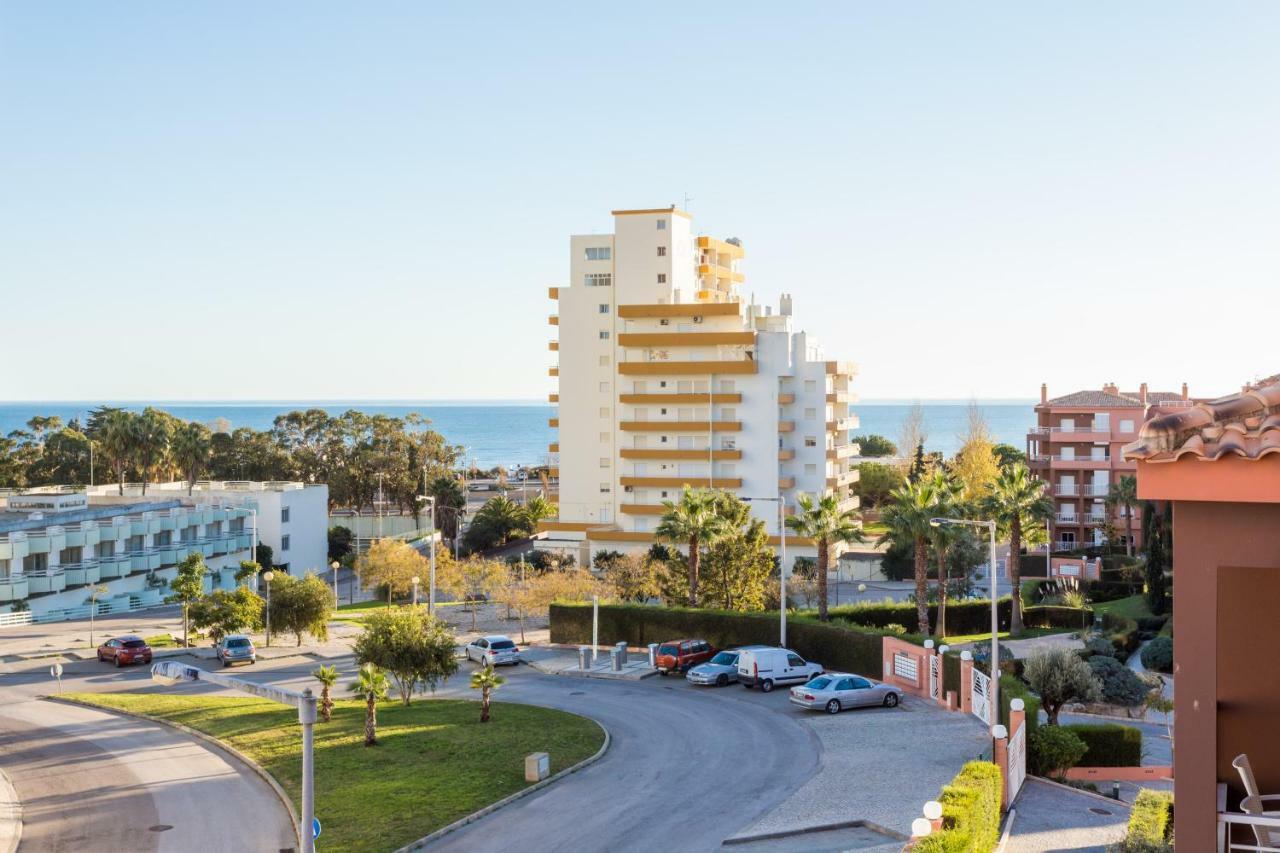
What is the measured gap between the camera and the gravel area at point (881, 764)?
80.6ft

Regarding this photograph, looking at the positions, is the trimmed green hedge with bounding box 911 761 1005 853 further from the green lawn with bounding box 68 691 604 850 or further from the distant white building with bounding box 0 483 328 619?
the distant white building with bounding box 0 483 328 619

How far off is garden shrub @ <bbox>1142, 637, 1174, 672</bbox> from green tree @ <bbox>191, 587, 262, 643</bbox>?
39.1 meters

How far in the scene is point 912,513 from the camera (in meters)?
45.8

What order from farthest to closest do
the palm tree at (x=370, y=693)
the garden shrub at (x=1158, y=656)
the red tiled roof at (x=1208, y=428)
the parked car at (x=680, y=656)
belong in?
the garden shrub at (x=1158, y=656), the parked car at (x=680, y=656), the palm tree at (x=370, y=693), the red tiled roof at (x=1208, y=428)

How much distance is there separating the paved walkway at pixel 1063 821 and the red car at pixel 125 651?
38.6 meters

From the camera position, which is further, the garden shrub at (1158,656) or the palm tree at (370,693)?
the garden shrub at (1158,656)

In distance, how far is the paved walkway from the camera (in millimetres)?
21077

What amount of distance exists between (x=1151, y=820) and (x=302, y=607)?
42547 mm

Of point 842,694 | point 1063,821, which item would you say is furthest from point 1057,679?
point 1063,821

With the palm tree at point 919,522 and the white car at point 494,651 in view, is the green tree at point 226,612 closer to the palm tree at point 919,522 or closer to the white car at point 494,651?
the white car at point 494,651

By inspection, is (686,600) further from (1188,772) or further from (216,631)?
(1188,772)

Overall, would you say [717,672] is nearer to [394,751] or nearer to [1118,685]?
[1118,685]

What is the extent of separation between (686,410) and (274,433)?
56580mm

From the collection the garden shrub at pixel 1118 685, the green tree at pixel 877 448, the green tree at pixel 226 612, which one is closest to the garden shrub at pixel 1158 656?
A: the garden shrub at pixel 1118 685
